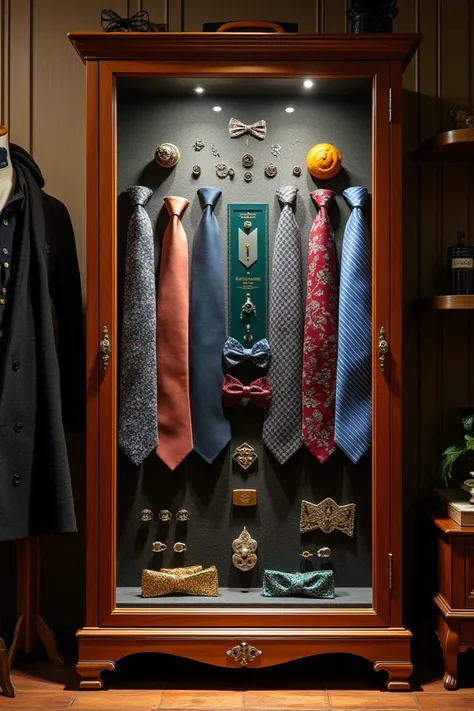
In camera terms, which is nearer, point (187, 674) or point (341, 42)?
point (341, 42)

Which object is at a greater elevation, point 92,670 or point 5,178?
point 5,178

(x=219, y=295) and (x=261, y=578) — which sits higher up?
(x=219, y=295)

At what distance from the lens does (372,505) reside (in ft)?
8.54

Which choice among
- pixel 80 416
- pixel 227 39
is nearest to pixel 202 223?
pixel 227 39

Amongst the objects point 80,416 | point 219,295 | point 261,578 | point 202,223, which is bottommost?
point 261,578

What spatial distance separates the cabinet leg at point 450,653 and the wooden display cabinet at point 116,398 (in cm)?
12

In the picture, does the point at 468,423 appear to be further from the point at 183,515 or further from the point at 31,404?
the point at 31,404

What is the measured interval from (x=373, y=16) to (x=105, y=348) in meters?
1.36

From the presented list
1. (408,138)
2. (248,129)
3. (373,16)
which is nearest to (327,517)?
(248,129)

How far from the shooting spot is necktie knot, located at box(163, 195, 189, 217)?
262 centimetres

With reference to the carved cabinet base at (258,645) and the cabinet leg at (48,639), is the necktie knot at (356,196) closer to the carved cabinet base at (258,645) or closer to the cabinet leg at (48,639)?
the carved cabinet base at (258,645)

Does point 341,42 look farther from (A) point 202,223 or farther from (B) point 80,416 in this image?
(B) point 80,416

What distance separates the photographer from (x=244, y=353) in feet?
8.57

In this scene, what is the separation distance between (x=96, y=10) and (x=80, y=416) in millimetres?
1541
